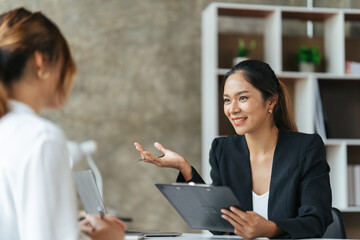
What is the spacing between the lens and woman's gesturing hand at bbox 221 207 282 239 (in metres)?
1.67

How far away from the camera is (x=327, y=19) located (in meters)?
4.38

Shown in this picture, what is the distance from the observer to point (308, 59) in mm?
4277

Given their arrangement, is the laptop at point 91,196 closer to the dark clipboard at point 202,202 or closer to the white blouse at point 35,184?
the dark clipboard at point 202,202

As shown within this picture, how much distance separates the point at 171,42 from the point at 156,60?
0.70 ft

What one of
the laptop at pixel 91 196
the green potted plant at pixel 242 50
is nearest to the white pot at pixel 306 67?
the green potted plant at pixel 242 50

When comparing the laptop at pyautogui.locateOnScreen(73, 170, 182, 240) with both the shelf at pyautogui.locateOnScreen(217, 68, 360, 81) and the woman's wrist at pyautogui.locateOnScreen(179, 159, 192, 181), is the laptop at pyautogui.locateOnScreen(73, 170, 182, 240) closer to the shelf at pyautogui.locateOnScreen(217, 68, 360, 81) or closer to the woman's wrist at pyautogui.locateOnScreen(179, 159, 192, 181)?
the woman's wrist at pyautogui.locateOnScreen(179, 159, 192, 181)

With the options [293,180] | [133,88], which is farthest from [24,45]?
[133,88]

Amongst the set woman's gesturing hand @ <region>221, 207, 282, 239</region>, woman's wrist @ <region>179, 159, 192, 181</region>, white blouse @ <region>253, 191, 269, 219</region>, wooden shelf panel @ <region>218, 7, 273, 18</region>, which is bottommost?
white blouse @ <region>253, 191, 269, 219</region>

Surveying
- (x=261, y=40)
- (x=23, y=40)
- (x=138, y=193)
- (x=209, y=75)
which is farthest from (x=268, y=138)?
(x=138, y=193)

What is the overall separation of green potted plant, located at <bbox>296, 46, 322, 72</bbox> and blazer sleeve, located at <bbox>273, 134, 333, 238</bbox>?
85.9 inches

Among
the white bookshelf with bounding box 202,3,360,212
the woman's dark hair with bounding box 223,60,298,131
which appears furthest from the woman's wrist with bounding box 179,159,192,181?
the white bookshelf with bounding box 202,3,360,212

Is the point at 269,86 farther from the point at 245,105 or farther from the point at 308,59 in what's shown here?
the point at 308,59

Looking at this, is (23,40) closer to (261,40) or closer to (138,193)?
(261,40)

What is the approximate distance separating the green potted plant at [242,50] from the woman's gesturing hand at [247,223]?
2504mm
